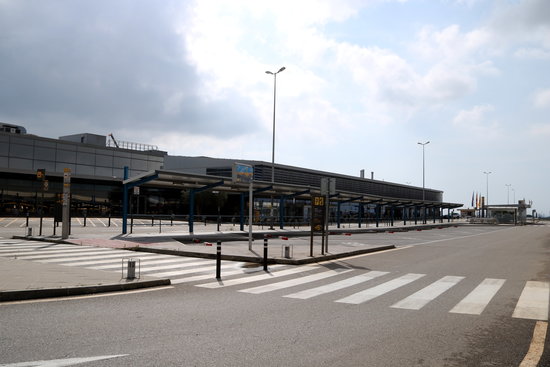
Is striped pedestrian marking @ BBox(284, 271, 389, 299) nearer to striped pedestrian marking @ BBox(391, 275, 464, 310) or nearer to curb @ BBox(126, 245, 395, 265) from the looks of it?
striped pedestrian marking @ BBox(391, 275, 464, 310)

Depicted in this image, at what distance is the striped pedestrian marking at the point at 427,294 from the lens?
8109 millimetres

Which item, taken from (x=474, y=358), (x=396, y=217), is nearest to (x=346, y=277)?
(x=474, y=358)

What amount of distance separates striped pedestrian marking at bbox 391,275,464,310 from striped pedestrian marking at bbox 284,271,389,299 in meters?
1.64

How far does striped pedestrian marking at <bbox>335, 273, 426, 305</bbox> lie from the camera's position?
852cm

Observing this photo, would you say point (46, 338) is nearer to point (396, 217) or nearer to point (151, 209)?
point (151, 209)

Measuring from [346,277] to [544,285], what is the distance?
4.88m

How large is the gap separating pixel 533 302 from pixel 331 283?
4.29 meters

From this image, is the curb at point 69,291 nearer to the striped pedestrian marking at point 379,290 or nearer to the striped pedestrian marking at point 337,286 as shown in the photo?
the striped pedestrian marking at point 337,286

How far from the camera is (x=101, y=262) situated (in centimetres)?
1366

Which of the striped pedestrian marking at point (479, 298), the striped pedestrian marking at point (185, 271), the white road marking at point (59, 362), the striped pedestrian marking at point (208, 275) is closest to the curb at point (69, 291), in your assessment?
the striped pedestrian marking at point (208, 275)

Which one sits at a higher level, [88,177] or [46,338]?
[88,177]

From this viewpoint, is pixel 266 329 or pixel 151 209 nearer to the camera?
pixel 266 329

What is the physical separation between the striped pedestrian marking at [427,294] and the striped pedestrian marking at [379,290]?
620mm

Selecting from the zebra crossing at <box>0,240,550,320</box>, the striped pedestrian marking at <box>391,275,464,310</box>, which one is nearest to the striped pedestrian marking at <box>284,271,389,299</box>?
the zebra crossing at <box>0,240,550,320</box>
